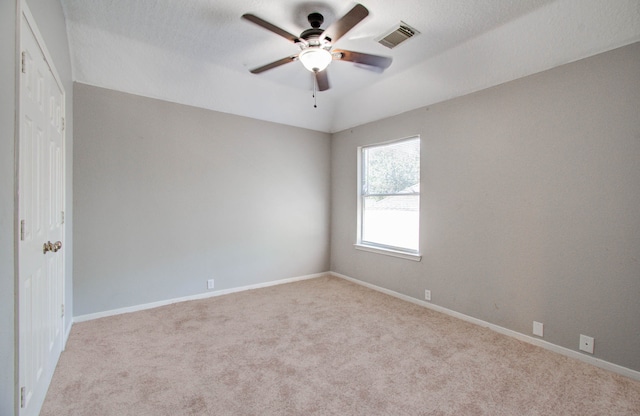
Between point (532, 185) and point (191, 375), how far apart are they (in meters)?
3.20

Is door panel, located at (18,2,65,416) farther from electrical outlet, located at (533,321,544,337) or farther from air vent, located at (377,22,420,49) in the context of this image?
electrical outlet, located at (533,321,544,337)

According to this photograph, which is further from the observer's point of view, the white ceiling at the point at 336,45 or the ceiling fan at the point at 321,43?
the white ceiling at the point at 336,45

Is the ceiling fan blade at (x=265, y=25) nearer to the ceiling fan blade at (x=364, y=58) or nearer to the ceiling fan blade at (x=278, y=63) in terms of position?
the ceiling fan blade at (x=278, y=63)

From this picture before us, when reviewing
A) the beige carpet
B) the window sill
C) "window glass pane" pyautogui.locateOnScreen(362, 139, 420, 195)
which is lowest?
the beige carpet

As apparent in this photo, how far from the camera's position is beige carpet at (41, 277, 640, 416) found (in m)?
1.84

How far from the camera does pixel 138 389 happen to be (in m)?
1.98

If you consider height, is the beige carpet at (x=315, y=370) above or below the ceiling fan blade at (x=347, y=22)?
below

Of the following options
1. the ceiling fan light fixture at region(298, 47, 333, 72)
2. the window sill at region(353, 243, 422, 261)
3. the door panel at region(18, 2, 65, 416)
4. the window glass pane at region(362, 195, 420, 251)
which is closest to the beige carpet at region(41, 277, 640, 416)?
the door panel at region(18, 2, 65, 416)

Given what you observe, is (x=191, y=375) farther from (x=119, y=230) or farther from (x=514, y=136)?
(x=514, y=136)

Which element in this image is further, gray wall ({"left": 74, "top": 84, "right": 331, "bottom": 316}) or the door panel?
gray wall ({"left": 74, "top": 84, "right": 331, "bottom": 316})

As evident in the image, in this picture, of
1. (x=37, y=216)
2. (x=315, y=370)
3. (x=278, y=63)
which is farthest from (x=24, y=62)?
(x=315, y=370)

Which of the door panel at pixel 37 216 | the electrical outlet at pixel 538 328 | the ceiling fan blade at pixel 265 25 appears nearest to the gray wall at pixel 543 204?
the electrical outlet at pixel 538 328

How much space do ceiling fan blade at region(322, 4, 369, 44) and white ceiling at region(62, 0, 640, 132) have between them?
0.41 m

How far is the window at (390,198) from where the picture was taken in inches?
149
